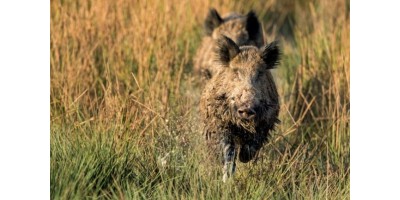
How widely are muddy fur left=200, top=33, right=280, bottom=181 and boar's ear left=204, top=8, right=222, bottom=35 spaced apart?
2069 mm

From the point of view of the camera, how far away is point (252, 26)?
7.98 meters

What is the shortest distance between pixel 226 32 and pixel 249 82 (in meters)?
2.45

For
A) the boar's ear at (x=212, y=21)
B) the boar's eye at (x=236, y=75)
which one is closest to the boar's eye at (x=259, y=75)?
the boar's eye at (x=236, y=75)

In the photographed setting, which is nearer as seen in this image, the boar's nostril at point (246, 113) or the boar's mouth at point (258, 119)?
the boar's nostril at point (246, 113)

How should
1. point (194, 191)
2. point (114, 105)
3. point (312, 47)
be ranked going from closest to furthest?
1. point (194, 191)
2. point (114, 105)
3. point (312, 47)

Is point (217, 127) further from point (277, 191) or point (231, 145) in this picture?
point (277, 191)

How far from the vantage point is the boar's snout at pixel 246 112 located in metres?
5.54

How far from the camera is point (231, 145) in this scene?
6.03m

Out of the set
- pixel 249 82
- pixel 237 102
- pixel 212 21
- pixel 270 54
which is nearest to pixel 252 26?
pixel 212 21

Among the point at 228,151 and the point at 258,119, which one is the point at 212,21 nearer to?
the point at 228,151

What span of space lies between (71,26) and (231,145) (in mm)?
2399

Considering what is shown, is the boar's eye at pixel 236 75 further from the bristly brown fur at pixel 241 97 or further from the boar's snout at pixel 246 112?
the boar's snout at pixel 246 112

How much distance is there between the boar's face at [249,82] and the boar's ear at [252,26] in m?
1.80
